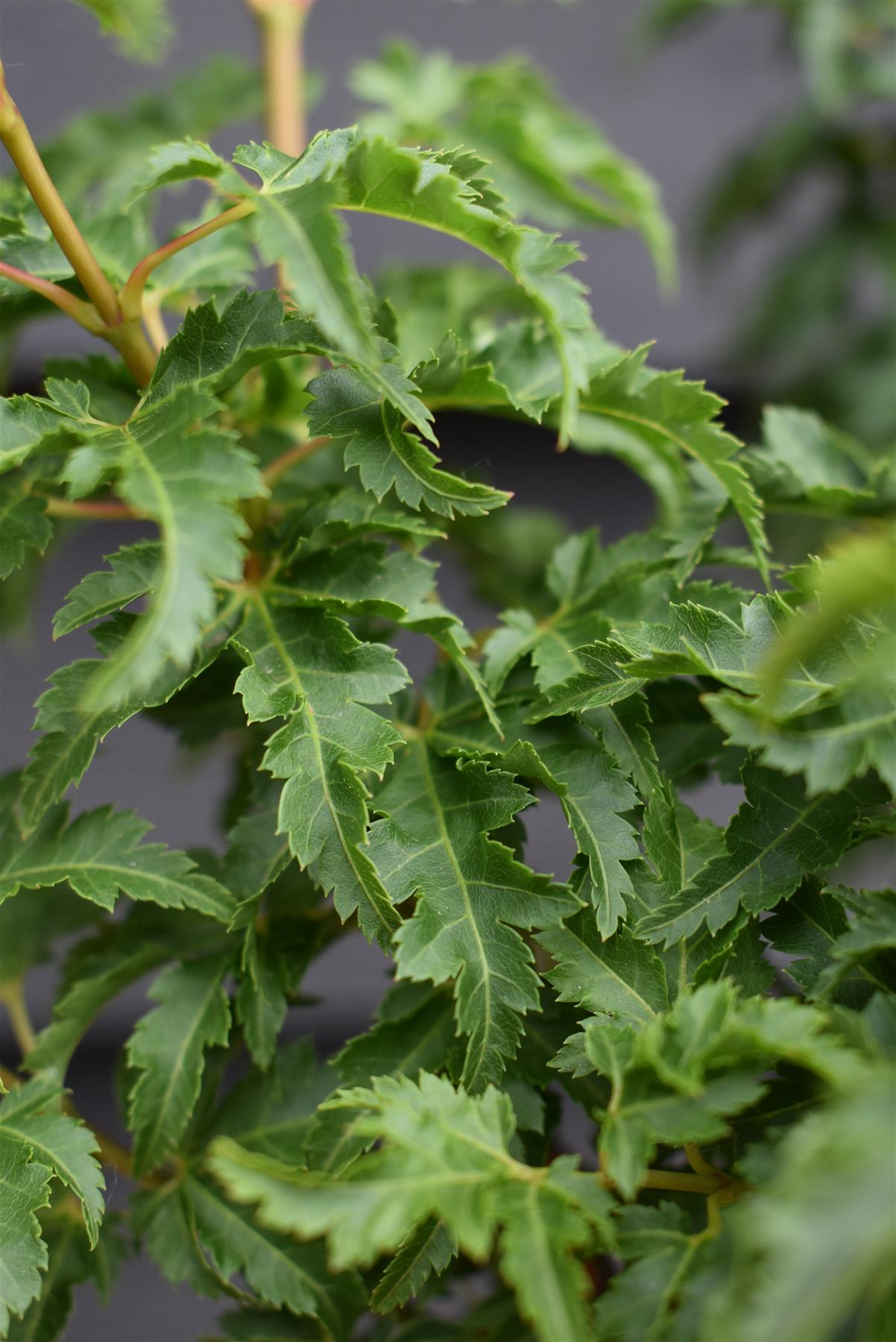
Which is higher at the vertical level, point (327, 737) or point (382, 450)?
point (382, 450)

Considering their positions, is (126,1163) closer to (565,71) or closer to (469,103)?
(469,103)

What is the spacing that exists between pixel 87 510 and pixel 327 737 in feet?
0.70

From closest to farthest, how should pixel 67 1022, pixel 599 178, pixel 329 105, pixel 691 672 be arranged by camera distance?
pixel 691 672 < pixel 67 1022 < pixel 599 178 < pixel 329 105

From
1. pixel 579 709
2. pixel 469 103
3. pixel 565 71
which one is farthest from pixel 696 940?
pixel 565 71

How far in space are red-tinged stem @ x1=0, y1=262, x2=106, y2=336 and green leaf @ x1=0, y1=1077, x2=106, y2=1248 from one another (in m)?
0.34

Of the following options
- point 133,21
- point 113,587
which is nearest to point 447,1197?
point 113,587

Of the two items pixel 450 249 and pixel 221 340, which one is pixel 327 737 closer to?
pixel 221 340

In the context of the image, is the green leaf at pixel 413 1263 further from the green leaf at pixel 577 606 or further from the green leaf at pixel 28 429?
the green leaf at pixel 28 429

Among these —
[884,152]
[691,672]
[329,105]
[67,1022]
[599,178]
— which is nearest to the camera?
[691,672]

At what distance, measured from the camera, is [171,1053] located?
53 cm

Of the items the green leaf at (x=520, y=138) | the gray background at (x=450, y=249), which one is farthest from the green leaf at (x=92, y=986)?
the green leaf at (x=520, y=138)

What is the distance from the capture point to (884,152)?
1274mm

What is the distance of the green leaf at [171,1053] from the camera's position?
1.70 ft

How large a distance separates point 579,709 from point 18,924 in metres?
0.35
